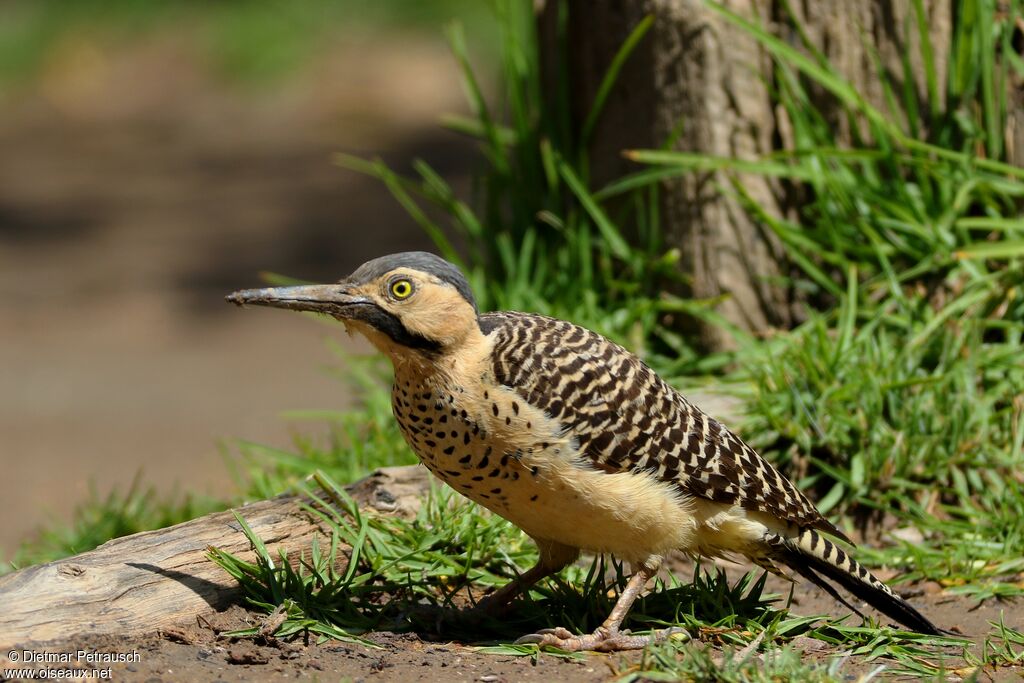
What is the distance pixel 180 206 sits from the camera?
15438mm

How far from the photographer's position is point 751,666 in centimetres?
382

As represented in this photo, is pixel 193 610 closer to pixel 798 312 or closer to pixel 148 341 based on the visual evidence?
pixel 798 312

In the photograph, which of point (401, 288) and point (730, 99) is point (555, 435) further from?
point (730, 99)

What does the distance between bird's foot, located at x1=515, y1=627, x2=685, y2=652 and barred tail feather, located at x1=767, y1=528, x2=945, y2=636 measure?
0.66 m

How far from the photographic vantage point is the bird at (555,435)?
417cm

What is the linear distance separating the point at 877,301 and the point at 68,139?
45.6ft

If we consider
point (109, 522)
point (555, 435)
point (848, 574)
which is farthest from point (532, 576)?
point (109, 522)

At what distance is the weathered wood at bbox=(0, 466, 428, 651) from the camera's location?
4047mm

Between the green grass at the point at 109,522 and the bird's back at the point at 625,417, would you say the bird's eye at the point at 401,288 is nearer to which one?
the bird's back at the point at 625,417

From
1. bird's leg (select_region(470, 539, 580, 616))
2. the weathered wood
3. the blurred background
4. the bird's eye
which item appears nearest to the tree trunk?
bird's leg (select_region(470, 539, 580, 616))

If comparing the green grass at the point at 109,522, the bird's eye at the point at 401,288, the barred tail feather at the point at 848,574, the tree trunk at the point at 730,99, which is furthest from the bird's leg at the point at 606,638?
the tree trunk at the point at 730,99

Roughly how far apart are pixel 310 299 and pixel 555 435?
97 centimetres

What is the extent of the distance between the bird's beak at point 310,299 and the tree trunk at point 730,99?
2871mm

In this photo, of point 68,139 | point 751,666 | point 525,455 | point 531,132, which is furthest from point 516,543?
point 68,139
